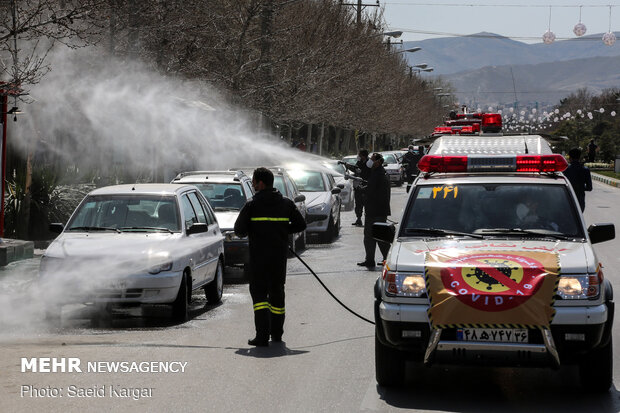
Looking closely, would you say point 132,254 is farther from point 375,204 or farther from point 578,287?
point 375,204

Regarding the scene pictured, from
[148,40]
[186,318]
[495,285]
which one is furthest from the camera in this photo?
[148,40]

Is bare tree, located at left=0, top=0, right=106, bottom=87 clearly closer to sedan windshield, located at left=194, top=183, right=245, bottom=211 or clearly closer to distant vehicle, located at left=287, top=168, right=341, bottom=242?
sedan windshield, located at left=194, top=183, right=245, bottom=211

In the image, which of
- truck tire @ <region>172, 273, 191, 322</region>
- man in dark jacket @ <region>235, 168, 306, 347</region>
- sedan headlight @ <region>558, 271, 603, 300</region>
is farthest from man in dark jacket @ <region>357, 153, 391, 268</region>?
sedan headlight @ <region>558, 271, 603, 300</region>

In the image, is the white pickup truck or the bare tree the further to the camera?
the bare tree

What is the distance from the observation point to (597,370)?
7637 mm

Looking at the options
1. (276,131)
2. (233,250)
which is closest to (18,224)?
(233,250)

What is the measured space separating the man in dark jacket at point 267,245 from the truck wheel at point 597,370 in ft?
10.7

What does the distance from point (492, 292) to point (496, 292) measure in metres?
0.03

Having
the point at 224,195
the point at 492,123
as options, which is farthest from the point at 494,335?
the point at 492,123

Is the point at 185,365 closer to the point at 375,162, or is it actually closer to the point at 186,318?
the point at 186,318

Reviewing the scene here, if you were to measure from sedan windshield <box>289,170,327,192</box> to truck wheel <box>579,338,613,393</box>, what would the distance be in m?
16.5

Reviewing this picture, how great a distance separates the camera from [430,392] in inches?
312

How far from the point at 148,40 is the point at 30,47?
12.7 ft

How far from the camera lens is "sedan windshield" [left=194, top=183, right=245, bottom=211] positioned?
17156 mm
